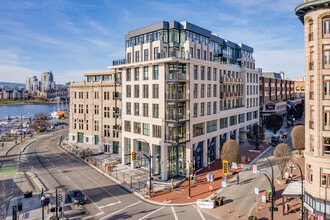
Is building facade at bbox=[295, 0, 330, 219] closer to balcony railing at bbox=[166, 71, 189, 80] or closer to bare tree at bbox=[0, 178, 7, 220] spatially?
balcony railing at bbox=[166, 71, 189, 80]

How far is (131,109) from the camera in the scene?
142 feet

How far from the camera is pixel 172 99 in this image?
36125 mm

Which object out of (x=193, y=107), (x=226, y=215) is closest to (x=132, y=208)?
(x=226, y=215)

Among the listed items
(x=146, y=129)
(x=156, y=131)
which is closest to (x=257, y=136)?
(x=156, y=131)

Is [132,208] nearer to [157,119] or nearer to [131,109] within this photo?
[157,119]

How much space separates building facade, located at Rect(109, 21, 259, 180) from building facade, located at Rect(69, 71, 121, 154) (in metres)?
8.85

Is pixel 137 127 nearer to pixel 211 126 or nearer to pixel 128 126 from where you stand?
pixel 128 126

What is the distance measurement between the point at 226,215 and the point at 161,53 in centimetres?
2465

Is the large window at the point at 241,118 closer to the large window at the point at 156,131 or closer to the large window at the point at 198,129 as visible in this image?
the large window at the point at 198,129

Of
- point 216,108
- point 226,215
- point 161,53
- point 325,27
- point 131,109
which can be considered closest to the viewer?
point 325,27

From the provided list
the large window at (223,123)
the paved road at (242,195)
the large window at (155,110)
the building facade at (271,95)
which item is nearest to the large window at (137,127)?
the large window at (155,110)

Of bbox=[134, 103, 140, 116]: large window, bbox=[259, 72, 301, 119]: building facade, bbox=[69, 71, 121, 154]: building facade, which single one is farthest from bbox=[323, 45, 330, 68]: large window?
bbox=[259, 72, 301, 119]: building facade

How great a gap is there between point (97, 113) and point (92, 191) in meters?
29.2

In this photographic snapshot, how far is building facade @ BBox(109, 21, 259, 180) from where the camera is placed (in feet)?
121
